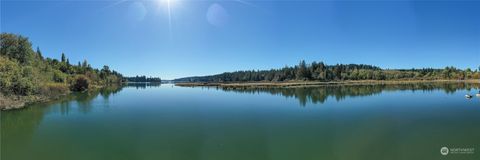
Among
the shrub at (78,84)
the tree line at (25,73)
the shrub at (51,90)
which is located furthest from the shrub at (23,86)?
the shrub at (78,84)

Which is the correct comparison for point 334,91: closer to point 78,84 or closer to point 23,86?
point 23,86

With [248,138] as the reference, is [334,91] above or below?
above

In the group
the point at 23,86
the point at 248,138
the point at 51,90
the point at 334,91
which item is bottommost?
the point at 248,138

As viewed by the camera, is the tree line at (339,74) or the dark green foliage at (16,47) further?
the tree line at (339,74)

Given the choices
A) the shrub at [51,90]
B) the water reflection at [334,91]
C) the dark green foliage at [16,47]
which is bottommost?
the water reflection at [334,91]

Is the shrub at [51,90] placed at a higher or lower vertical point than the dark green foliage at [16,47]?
lower

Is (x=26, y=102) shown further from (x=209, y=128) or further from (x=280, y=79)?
(x=280, y=79)

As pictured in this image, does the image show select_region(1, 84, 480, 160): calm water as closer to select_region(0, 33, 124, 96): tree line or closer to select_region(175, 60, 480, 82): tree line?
select_region(0, 33, 124, 96): tree line

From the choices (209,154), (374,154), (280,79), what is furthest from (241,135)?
(280,79)

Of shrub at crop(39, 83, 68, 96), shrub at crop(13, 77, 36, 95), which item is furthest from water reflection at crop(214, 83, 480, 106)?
shrub at crop(13, 77, 36, 95)

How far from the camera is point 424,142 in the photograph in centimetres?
1387

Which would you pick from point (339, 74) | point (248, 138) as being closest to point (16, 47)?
point (248, 138)

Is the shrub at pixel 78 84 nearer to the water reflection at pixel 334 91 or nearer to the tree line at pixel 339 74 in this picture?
the water reflection at pixel 334 91

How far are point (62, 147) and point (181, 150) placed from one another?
6265 mm
